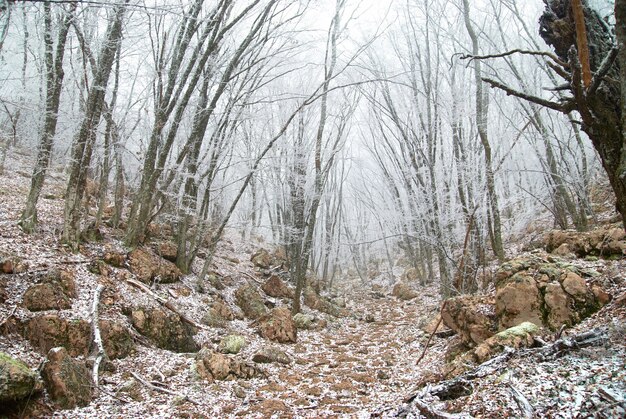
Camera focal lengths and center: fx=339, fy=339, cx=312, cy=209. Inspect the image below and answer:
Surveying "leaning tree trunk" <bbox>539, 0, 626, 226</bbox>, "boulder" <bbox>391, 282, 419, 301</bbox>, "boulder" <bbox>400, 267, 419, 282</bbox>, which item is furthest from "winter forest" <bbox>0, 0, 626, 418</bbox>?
"boulder" <bbox>400, 267, 419, 282</bbox>

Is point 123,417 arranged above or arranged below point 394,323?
above

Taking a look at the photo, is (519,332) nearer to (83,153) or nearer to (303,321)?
(303,321)

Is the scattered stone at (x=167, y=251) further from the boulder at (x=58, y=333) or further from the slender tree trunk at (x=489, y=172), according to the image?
the slender tree trunk at (x=489, y=172)

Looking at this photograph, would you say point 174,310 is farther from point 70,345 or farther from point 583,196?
point 583,196

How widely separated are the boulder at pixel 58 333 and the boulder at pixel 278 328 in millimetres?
3843

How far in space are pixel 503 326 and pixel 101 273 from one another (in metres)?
7.02

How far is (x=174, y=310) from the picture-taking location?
685cm

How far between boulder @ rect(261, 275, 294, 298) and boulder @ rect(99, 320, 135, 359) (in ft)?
20.9

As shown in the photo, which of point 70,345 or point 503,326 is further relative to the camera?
point 503,326

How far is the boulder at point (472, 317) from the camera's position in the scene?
531cm

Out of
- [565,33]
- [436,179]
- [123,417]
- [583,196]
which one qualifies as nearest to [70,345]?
[123,417]

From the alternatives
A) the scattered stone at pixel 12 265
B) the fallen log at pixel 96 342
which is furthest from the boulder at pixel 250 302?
the scattered stone at pixel 12 265

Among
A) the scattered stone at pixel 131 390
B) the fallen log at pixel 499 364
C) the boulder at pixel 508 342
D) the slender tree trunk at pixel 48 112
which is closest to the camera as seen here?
the fallen log at pixel 499 364

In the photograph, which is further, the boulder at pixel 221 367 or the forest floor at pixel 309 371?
the boulder at pixel 221 367
